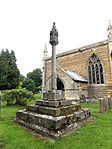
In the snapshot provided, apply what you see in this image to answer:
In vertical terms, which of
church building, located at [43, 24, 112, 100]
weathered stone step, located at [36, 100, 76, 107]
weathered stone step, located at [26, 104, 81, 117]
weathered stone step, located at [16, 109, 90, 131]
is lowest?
weathered stone step, located at [16, 109, 90, 131]

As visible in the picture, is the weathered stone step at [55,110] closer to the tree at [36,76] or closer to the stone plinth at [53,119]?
the stone plinth at [53,119]

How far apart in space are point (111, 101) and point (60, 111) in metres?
Answer: 6.79

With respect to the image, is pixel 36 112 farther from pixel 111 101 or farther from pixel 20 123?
pixel 111 101

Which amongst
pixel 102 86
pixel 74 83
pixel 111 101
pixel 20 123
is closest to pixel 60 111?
pixel 20 123

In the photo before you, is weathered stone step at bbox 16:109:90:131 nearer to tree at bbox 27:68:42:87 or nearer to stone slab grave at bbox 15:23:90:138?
stone slab grave at bbox 15:23:90:138

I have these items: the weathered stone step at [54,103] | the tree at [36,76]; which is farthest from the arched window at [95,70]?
the tree at [36,76]

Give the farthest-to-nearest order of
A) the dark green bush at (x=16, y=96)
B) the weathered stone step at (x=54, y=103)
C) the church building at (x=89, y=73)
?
the church building at (x=89, y=73)
the dark green bush at (x=16, y=96)
the weathered stone step at (x=54, y=103)

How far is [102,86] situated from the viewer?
1362 centimetres

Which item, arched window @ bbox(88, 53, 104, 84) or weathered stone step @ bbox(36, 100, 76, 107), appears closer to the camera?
weathered stone step @ bbox(36, 100, 76, 107)

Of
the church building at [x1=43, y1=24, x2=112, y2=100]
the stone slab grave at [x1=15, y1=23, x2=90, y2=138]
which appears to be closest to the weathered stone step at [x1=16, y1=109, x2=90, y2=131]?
the stone slab grave at [x1=15, y1=23, x2=90, y2=138]

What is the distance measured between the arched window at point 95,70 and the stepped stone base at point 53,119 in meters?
10.2

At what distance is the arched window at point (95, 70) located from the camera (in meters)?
14.1

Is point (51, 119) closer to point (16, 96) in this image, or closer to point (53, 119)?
point (53, 119)

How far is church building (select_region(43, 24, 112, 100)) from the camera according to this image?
1244cm
